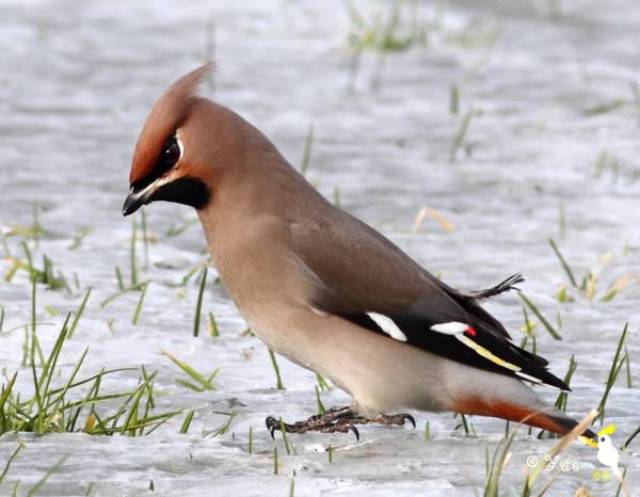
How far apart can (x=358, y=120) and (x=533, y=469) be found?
5659mm

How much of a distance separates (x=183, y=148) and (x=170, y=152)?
38 mm

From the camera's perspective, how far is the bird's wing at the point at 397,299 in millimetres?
4500

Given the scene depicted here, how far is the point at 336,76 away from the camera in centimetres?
1025

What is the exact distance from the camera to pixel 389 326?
454 centimetres

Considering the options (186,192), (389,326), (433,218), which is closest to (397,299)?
(389,326)

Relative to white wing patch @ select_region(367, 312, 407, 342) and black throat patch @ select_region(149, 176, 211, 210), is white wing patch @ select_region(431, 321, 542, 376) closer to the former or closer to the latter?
white wing patch @ select_region(367, 312, 407, 342)

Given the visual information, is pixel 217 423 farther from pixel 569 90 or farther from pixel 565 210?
pixel 569 90

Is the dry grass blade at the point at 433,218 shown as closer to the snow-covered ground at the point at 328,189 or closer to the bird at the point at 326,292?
the snow-covered ground at the point at 328,189

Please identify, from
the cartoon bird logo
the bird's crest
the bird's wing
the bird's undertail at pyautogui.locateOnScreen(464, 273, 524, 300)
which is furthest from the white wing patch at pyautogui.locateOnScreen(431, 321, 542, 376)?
the bird's crest

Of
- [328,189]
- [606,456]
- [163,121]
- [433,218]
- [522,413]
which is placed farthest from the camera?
[328,189]

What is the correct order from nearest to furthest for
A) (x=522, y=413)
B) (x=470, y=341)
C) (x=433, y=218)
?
(x=522, y=413), (x=470, y=341), (x=433, y=218)

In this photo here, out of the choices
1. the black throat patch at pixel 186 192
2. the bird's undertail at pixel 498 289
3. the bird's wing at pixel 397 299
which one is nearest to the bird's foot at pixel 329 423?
the bird's wing at pixel 397 299

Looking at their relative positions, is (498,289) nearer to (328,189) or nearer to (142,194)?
(142,194)

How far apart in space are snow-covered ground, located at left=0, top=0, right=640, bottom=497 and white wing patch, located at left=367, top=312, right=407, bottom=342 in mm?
278
